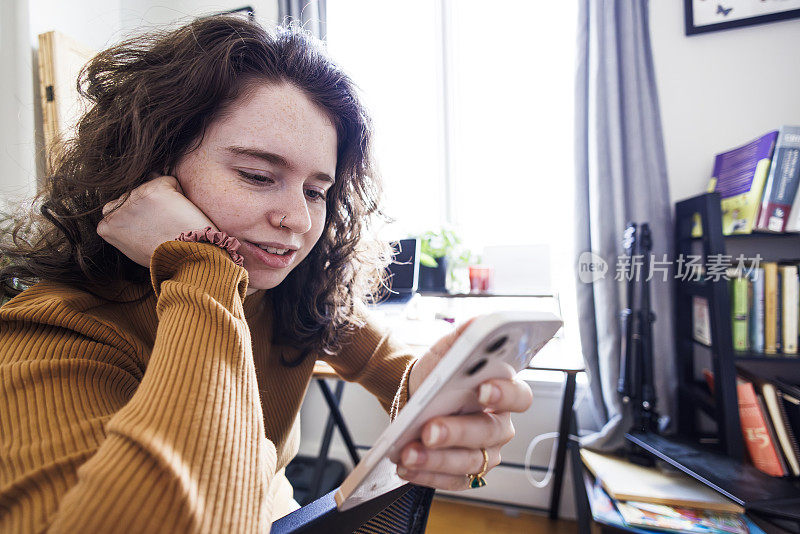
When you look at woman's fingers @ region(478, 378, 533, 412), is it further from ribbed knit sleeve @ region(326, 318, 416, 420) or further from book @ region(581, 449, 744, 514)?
book @ region(581, 449, 744, 514)

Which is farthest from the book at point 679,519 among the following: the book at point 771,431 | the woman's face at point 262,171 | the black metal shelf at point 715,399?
the woman's face at point 262,171

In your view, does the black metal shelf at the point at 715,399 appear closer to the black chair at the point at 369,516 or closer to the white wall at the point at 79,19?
the black chair at the point at 369,516

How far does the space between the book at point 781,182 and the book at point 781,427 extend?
0.46 m

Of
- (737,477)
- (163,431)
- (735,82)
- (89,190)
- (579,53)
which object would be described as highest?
(579,53)

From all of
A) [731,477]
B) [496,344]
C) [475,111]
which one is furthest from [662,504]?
[475,111]

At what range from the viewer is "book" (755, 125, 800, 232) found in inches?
A: 44.0

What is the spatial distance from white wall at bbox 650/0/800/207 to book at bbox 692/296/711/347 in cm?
44

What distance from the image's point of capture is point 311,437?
6.42ft

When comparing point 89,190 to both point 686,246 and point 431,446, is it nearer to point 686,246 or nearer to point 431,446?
point 431,446

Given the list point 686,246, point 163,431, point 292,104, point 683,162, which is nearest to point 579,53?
point 683,162

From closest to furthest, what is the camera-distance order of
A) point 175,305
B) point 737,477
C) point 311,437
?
point 175,305 < point 737,477 < point 311,437

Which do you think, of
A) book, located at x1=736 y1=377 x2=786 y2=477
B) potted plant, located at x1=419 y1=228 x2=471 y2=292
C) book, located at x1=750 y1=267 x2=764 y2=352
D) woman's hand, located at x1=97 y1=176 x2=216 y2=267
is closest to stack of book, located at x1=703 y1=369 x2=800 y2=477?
book, located at x1=736 y1=377 x2=786 y2=477

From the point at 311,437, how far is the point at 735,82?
2316 mm

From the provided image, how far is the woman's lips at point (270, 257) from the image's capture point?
61 centimetres
